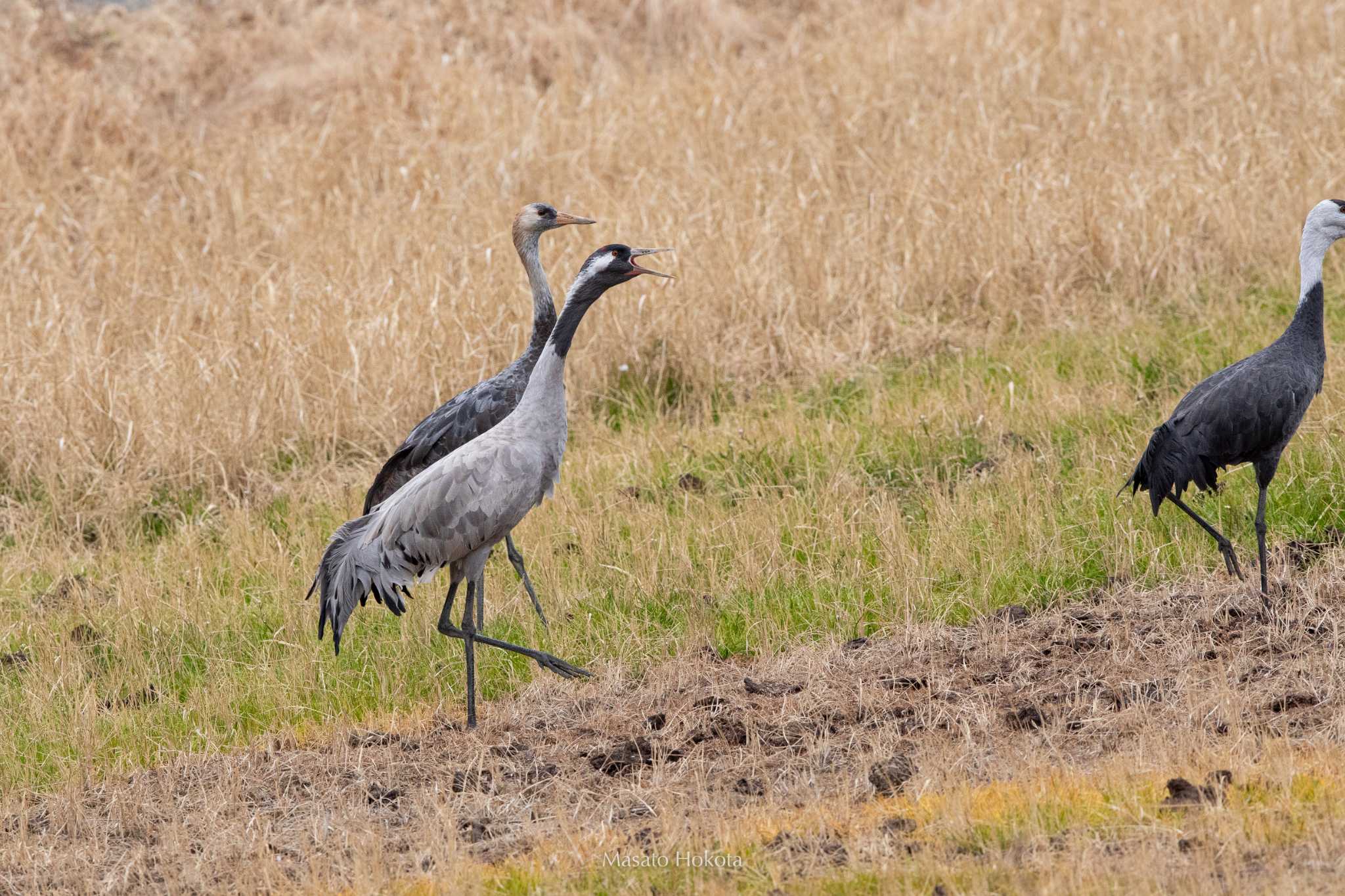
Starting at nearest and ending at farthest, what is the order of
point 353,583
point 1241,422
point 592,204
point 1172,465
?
point 353,583
point 1241,422
point 1172,465
point 592,204

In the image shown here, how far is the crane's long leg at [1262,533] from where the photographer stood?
5934 millimetres

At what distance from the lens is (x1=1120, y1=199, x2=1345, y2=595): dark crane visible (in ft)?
19.7

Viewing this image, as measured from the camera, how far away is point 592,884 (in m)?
4.15

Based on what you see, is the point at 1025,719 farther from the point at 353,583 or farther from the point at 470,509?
the point at 353,583

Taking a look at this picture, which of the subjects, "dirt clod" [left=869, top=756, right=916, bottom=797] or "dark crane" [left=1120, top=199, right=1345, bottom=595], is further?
"dark crane" [left=1120, top=199, right=1345, bottom=595]

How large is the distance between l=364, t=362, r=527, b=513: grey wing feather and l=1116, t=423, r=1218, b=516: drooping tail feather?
2889 millimetres

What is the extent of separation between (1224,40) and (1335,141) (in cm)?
240

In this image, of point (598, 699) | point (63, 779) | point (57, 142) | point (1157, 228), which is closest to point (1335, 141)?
point (1157, 228)

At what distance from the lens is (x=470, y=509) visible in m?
5.79

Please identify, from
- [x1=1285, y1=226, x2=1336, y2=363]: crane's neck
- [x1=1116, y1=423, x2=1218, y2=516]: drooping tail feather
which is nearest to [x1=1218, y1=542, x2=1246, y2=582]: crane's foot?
[x1=1116, y1=423, x2=1218, y2=516]: drooping tail feather

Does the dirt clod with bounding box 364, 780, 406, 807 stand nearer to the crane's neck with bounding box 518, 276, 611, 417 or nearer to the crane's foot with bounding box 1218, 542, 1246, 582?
the crane's neck with bounding box 518, 276, 611, 417

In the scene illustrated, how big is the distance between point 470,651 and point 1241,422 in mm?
3191

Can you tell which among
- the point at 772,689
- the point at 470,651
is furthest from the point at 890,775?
the point at 470,651

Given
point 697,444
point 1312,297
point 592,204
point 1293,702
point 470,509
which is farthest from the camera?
point 592,204
